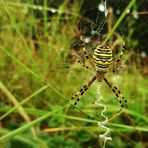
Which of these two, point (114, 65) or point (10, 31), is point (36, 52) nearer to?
point (10, 31)

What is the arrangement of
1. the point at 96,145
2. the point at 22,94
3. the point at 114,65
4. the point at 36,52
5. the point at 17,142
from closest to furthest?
the point at 114,65 → the point at 17,142 → the point at 96,145 → the point at 22,94 → the point at 36,52

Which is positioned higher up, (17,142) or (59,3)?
(59,3)

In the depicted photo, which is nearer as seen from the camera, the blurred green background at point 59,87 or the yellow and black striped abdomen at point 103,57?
the yellow and black striped abdomen at point 103,57

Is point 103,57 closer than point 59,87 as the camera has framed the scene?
Yes

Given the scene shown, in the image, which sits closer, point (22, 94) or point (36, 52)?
point (22, 94)

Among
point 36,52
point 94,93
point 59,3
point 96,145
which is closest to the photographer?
point 96,145

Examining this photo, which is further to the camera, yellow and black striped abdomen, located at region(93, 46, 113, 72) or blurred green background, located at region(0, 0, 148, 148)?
blurred green background, located at region(0, 0, 148, 148)

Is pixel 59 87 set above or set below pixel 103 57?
below

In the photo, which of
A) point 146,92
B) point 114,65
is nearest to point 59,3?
point 146,92
